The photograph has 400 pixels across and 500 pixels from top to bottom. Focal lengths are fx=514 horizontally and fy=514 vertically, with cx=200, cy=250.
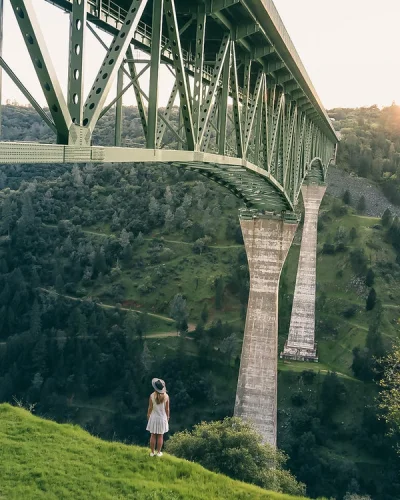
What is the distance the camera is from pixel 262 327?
24.0 metres

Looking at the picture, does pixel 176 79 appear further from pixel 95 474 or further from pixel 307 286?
pixel 307 286

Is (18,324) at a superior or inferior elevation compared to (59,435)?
inferior

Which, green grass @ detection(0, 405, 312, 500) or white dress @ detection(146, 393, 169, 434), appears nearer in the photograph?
green grass @ detection(0, 405, 312, 500)

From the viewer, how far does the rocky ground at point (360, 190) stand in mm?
69125

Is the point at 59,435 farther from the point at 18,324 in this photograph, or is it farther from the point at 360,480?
the point at 18,324

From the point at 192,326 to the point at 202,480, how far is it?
47619 mm

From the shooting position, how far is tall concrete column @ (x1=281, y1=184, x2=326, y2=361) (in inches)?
1740

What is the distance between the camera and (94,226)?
7369 centimetres

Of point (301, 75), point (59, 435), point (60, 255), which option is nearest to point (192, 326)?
point (60, 255)

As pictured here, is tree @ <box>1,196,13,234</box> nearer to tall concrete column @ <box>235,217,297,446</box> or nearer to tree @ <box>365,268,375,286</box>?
tree @ <box>365,268,375,286</box>

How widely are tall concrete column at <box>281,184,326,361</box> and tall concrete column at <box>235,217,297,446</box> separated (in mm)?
19929

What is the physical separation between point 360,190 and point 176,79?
67677mm

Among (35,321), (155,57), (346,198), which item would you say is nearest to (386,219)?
(346,198)

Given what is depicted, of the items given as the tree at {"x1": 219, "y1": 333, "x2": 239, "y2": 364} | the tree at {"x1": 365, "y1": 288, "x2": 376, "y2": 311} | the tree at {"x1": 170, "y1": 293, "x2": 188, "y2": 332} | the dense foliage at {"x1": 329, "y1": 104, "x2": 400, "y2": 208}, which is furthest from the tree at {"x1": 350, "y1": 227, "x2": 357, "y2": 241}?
the tree at {"x1": 170, "y1": 293, "x2": 188, "y2": 332}
